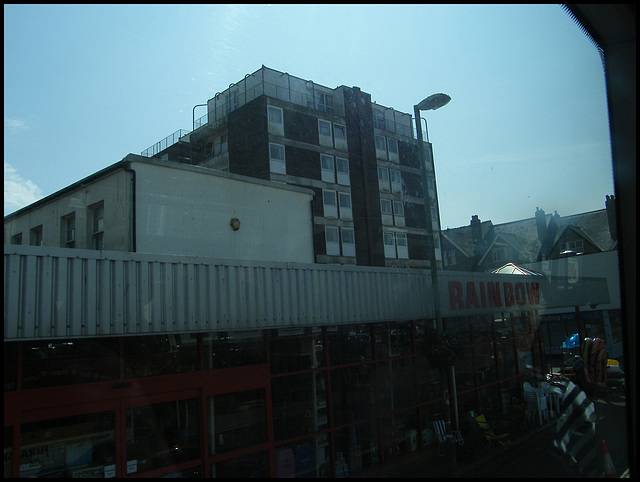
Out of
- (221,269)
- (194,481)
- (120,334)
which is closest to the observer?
(120,334)

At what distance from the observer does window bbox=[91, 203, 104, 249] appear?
995cm

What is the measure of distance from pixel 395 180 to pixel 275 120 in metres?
8.59

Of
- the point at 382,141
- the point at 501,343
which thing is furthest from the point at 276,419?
the point at 382,141

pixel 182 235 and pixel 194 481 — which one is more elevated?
pixel 182 235

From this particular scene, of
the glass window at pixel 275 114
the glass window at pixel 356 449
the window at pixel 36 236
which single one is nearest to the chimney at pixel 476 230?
the glass window at pixel 356 449

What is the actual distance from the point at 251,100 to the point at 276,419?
2218 centimetres

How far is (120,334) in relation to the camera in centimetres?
532

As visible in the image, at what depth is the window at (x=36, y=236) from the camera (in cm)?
993

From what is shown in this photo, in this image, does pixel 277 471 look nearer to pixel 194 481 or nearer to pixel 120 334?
pixel 194 481

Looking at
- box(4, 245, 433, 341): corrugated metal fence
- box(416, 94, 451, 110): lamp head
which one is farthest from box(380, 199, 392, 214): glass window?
box(4, 245, 433, 341): corrugated metal fence

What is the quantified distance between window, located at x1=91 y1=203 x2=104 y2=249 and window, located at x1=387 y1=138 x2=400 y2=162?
817 inches

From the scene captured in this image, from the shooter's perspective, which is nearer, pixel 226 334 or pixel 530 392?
pixel 226 334

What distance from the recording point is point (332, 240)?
3028 cm

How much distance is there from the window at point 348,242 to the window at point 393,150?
5110 millimetres
